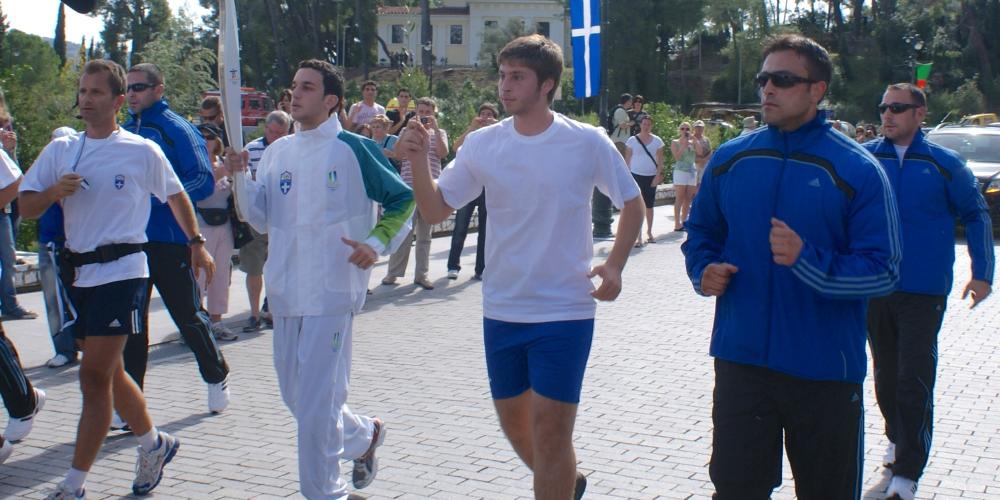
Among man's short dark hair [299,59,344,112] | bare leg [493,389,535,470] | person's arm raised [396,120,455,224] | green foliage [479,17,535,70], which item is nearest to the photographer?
person's arm raised [396,120,455,224]

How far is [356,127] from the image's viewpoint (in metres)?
13.2

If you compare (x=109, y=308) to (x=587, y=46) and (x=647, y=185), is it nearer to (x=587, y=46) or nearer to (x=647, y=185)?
(x=587, y=46)

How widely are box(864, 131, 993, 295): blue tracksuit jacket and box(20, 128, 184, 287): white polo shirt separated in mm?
3678

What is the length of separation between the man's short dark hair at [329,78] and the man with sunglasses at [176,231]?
6.76ft

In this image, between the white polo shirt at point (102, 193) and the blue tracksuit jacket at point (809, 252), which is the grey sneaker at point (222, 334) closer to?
the white polo shirt at point (102, 193)

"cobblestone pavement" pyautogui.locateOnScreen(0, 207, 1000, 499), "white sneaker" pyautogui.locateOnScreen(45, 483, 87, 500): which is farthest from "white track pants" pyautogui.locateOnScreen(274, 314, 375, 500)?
"white sneaker" pyautogui.locateOnScreen(45, 483, 87, 500)

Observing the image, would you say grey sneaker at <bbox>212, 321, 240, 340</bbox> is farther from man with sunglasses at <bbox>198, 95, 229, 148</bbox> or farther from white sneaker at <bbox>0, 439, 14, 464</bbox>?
white sneaker at <bbox>0, 439, 14, 464</bbox>

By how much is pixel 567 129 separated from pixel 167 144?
344cm

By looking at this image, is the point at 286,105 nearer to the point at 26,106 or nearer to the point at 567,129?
the point at 26,106

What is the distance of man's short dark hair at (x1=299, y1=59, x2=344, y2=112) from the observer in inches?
204

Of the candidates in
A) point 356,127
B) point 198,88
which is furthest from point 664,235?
point 198,88

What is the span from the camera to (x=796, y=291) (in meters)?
3.86

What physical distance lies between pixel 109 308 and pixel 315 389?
3.68ft

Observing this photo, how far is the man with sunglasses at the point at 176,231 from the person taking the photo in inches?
272
